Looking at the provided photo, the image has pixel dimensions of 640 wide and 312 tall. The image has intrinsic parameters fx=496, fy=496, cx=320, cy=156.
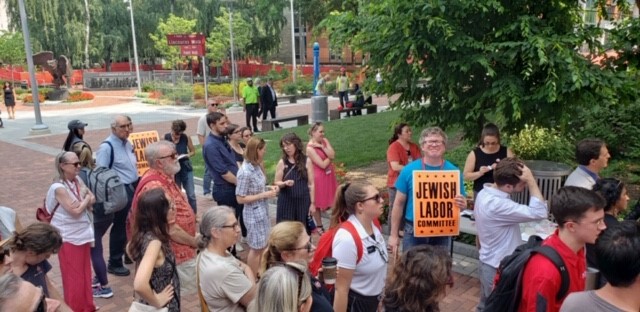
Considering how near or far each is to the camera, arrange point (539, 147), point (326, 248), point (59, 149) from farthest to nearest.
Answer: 1. point (59, 149)
2. point (539, 147)
3. point (326, 248)

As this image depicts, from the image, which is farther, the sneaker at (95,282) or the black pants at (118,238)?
the black pants at (118,238)

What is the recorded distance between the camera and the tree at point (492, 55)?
5.68 meters

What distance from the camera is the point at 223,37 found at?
4812 cm

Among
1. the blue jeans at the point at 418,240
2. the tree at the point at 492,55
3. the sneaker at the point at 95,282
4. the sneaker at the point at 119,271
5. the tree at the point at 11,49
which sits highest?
the tree at the point at 11,49

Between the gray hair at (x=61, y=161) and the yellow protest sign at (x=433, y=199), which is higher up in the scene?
the gray hair at (x=61, y=161)

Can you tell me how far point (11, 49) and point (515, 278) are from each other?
157 feet

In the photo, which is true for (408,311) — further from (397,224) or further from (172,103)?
(172,103)

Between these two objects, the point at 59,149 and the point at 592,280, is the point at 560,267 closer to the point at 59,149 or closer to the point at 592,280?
the point at 592,280

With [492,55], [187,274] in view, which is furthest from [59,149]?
[492,55]

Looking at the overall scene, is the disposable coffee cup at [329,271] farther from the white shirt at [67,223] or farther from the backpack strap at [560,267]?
the white shirt at [67,223]

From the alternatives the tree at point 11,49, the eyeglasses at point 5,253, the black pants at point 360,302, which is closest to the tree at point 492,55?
the black pants at point 360,302

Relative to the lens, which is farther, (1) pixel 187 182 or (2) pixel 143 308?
(1) pixel 187 182

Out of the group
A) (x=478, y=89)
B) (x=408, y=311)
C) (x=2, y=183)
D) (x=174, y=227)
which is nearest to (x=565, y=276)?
(x=408, y=311)

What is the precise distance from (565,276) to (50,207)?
14.3 ft
